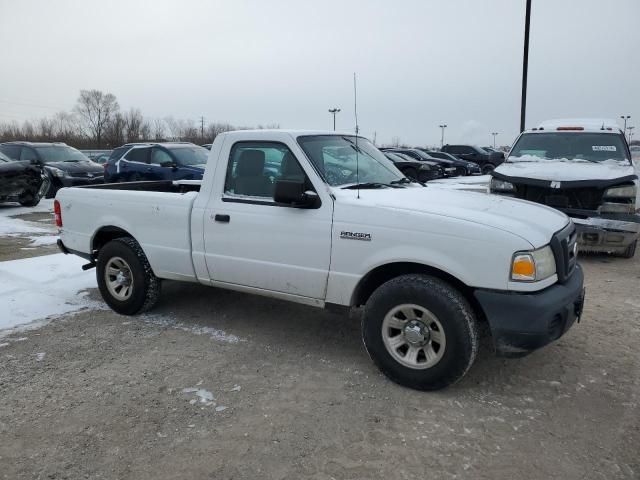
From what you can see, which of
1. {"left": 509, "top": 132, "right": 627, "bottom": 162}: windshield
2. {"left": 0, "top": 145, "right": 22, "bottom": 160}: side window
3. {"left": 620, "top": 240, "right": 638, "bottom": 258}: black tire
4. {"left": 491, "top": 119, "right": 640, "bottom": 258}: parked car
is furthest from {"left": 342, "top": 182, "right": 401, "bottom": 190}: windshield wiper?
{"left": 0, "top": 145, "right": 22, "bottom": 160}: side window

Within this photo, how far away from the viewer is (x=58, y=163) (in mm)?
14539

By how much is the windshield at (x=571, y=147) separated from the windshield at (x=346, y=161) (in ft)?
15.5

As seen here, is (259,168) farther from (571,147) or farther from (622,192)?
(571,147)

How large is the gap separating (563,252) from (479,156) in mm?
31873

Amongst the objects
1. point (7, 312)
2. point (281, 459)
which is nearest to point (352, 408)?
point (281, 459)

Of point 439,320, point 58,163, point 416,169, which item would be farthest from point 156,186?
point 416,169

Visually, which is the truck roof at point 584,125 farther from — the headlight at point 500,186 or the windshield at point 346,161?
the windshield at point 346,161

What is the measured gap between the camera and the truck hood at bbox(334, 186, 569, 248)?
3375 mm

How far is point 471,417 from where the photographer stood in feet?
10.7

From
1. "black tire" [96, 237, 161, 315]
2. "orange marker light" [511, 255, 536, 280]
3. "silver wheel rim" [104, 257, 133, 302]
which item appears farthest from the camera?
"silver wheel rim" [104, 257, 133, 302]

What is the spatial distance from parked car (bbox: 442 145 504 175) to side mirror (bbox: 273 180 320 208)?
1213 inches

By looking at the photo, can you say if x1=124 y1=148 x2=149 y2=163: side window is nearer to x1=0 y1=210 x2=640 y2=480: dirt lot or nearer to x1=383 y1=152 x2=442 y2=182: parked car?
x1=383 y1=152 x2=442 y2=182: parked car

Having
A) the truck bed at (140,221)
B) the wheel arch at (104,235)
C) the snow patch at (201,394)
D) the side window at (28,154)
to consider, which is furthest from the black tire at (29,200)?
the snow patch at (201,394)

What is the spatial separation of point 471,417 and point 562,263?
1.21 meters
